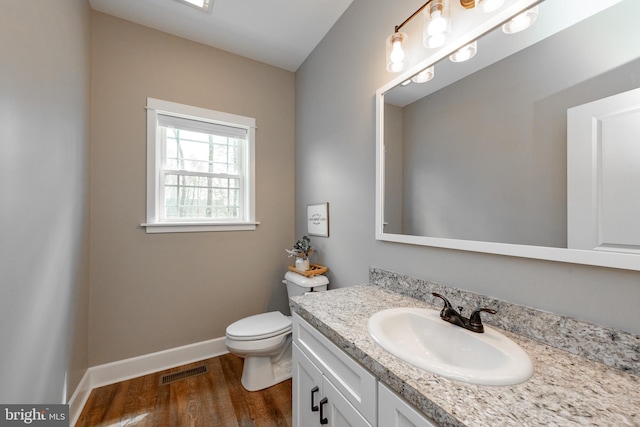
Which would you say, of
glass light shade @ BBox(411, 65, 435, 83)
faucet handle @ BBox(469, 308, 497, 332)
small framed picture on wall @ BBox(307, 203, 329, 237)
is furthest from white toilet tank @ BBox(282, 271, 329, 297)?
glass light shade @ BBox(411, 65, 435, 83)

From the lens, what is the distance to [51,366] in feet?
3.77

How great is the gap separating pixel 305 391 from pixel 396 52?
165cm

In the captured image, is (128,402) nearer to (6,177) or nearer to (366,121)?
(6,177)

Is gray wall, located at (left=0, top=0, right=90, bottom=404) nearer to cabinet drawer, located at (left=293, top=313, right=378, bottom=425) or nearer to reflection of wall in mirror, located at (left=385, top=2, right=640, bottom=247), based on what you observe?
cabinet drawer, located at (left=293, top=313, right=378, bottom=425)

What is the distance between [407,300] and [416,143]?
2.58 ft

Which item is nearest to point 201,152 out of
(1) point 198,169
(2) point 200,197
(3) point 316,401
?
(1) point 198,169

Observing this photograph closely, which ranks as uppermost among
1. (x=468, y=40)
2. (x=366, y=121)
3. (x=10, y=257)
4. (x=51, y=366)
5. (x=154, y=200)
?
(x=468, y=40)

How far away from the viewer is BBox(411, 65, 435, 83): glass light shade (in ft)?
3.90

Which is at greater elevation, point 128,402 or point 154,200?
point 154,200

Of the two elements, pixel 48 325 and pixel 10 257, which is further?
pixel 48 325

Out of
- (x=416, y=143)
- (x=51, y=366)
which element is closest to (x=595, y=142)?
(x=416, y=143)

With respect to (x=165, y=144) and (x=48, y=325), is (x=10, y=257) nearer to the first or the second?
(x=48, y=325)

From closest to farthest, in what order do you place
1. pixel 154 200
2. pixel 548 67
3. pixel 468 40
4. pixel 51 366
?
pixel 548 67 → pixel 468 40 → pixel 51 366 → pixel 154 200

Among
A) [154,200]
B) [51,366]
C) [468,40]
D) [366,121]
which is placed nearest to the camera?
[468,40]
